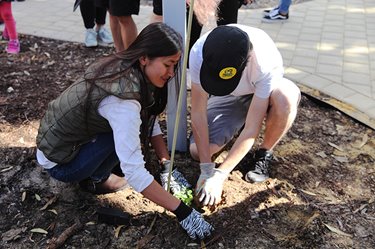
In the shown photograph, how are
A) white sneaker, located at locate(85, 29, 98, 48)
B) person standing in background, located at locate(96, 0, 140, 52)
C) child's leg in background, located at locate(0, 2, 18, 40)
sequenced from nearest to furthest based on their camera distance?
person standing in background, located at locate(96, 0, 140, 52)
child's leg in background, located at locate(0, 2, 18, 40)
white sneaker, located at locate(85, 29, 98, 48)

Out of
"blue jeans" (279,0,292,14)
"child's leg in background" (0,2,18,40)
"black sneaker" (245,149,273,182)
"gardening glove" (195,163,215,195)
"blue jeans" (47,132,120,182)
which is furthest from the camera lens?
"blue jeans" (279,0,292,14)

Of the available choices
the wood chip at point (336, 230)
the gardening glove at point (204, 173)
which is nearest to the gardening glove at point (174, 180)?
the gardening glove at point (204, 173)

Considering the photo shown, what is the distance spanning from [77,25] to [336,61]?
2559 millimetres

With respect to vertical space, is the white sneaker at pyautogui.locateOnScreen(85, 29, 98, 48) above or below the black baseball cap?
below

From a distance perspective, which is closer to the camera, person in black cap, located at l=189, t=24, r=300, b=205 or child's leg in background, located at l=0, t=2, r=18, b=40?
person in black cap, located at l=189, t=24, r=300, b=205

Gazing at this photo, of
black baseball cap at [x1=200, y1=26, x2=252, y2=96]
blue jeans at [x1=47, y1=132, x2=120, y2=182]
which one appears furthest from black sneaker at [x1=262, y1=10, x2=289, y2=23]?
blue jeans at [x1=47, y1=132, x2=120, y2=182]

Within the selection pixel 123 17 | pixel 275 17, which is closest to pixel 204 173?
pixel 123 17

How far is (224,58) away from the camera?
63.1 inches

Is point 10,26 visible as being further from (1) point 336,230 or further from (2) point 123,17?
(1) point 336,230

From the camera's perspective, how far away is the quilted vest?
60.5 inches

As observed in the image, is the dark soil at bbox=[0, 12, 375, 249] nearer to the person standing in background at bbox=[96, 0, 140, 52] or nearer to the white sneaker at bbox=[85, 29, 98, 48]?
the person standing in background at bbox=[96, 0, 140, 52]

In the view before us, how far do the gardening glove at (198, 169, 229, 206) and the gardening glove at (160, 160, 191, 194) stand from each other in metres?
0.12

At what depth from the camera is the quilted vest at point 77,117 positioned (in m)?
1.54

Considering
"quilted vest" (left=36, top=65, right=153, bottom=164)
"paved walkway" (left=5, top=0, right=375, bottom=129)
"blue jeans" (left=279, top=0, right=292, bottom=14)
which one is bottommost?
"paved walkway" (left=5, top=0, right=375, bottom=129)
